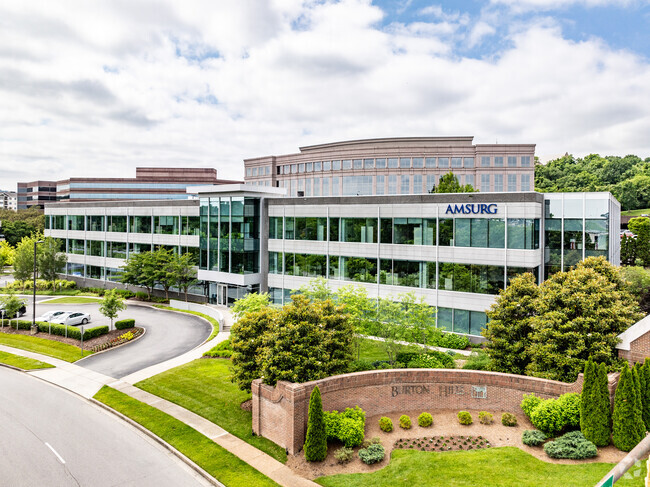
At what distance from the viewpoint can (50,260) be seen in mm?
64125

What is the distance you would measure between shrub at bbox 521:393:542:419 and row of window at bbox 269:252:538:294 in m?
13.9

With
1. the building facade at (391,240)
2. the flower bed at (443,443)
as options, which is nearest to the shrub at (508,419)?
the flower bed at (443,443)

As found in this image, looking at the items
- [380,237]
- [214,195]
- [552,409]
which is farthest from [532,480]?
[214,195]

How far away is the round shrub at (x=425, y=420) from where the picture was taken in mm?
19859

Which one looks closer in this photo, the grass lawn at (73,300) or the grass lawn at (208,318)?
the grass lawn at (208,318)

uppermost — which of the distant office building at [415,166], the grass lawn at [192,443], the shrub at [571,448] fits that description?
the distant office building at [415,166]

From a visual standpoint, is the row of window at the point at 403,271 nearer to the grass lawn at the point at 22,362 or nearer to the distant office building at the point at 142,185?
the grass lawn at the point at 22,362

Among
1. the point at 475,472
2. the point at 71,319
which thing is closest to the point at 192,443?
the point at 475,472

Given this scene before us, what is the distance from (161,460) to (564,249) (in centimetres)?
3079

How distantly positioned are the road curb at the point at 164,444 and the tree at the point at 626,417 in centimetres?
1527

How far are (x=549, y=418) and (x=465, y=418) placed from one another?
345cm

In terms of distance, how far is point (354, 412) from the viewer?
19.5 metres

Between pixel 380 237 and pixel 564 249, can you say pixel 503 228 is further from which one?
pixel 380 237

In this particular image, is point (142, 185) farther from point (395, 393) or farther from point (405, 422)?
point (405, 422)
